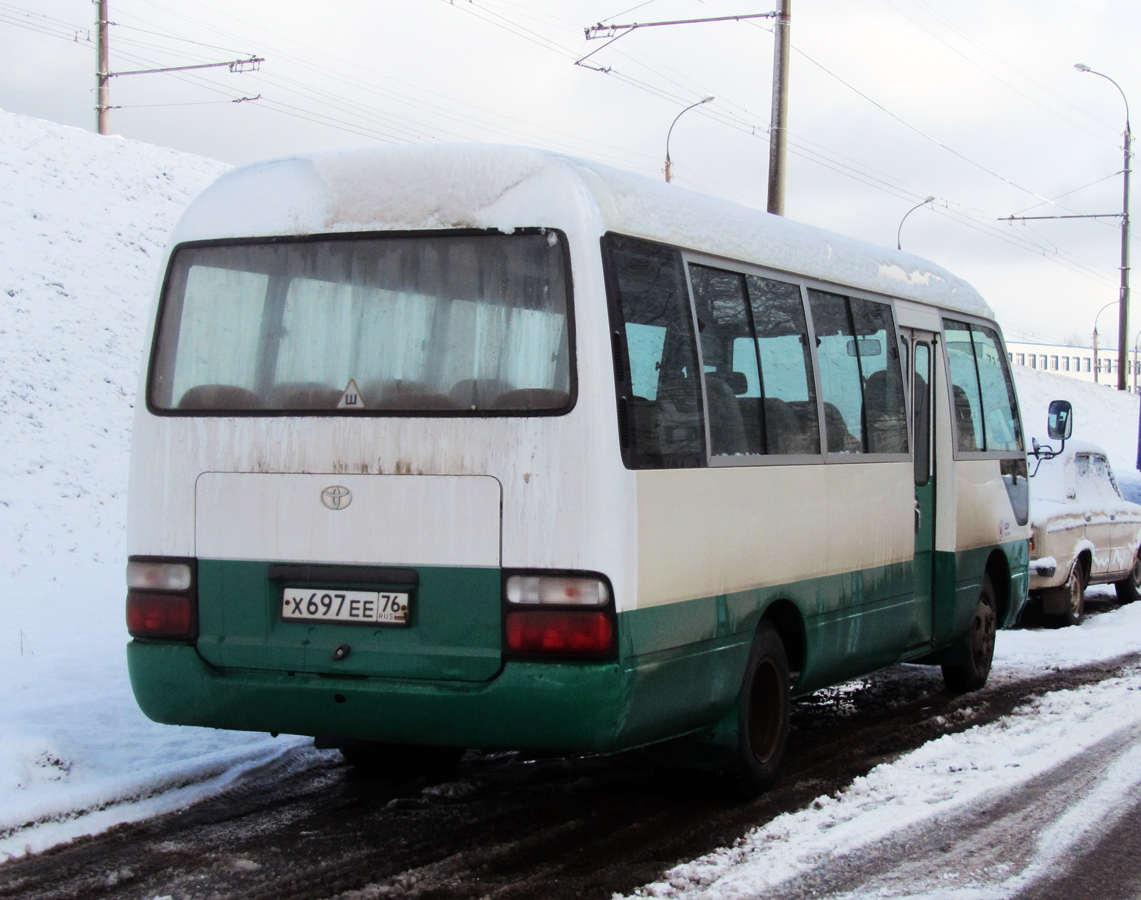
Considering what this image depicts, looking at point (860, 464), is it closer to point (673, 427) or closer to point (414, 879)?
point (673, 427)

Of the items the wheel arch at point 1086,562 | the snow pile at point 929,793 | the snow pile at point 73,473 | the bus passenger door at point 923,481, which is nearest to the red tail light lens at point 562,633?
the snow pile at point 929,793

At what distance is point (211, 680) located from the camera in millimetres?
5531

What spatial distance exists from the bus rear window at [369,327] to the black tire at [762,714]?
5.98 feet

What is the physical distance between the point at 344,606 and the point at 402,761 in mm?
1820

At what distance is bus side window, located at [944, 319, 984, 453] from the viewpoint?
917 cm

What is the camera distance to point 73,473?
17094mm

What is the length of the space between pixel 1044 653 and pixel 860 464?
4.55 meters

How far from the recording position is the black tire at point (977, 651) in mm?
9227

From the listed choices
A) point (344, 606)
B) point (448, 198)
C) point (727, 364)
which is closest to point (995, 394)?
point (727, 364)

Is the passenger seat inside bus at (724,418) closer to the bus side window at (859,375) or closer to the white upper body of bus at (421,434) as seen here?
the white upper body of bus at (421,434)

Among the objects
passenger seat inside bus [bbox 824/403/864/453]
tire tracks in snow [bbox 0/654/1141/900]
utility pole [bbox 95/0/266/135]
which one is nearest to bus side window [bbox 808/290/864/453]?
passenger seat inside bus [bbox 824/403/864/453]

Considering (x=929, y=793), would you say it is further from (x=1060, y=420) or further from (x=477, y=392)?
(x=1060, y=420)

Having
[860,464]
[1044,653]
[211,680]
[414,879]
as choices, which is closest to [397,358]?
[211,680]

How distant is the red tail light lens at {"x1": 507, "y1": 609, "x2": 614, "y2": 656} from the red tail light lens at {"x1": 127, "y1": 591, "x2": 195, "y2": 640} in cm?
140
